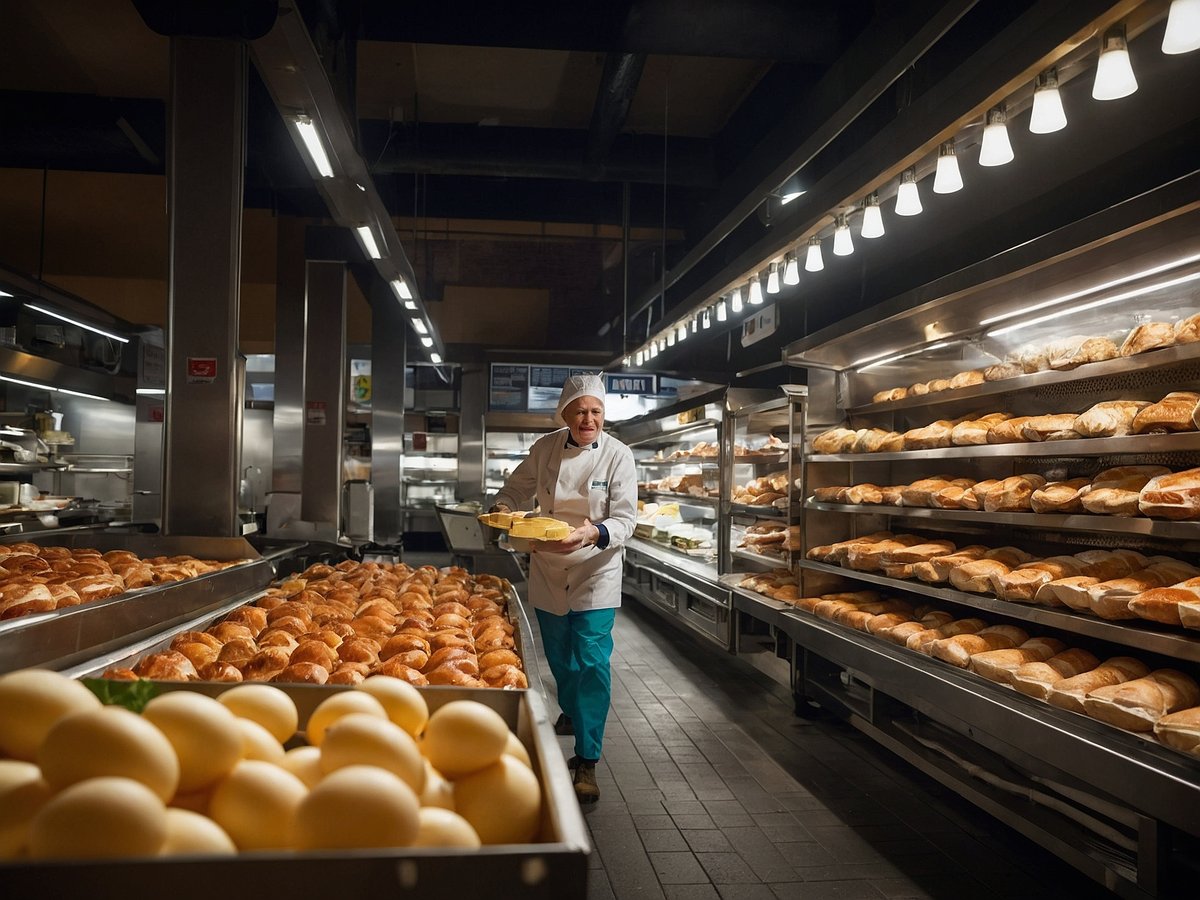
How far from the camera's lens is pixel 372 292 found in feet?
33.2

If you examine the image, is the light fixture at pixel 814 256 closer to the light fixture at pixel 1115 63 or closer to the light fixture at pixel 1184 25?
the light fixture at pixel 1115 63

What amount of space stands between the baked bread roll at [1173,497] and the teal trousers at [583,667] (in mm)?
2209

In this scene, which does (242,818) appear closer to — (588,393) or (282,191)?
(588,393)

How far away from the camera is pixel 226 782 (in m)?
1.04

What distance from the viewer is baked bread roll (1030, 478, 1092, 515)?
3.17 metres

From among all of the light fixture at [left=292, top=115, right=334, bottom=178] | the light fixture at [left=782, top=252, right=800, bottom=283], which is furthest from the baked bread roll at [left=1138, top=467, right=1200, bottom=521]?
the light fixture at [left=292, top=115, right=334, bottom=178]

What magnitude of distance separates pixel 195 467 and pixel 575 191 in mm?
5089

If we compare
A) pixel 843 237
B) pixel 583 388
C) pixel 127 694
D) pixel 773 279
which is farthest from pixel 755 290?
pixel 127 694

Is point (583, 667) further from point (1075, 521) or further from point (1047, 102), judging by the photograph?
point (1047, 102)

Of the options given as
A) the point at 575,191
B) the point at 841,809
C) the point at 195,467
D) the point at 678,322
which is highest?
the point at 575,191

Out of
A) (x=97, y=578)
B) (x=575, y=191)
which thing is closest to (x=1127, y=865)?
(x=97, y=578)

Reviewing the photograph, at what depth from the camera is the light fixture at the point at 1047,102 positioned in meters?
2.46

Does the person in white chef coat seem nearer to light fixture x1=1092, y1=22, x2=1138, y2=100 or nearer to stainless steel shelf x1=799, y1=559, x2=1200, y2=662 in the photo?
stainless steel shelf x1=799, y1=559, x2=1200, y2=662

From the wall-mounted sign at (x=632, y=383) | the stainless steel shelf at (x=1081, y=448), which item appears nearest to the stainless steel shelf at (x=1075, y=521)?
the stainless steel shelf at (x=1081, y=448)
